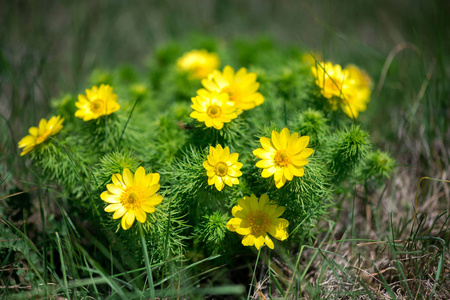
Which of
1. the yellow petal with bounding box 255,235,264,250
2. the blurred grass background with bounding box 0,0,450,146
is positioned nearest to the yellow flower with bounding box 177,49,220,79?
the blurred grass background with bounding box 0,0,450,146

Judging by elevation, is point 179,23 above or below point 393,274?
above

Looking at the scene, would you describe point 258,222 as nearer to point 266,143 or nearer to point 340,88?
point 266,143

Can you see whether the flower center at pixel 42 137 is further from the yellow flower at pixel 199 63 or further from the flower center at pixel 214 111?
the yellow flower at pixel 199 63

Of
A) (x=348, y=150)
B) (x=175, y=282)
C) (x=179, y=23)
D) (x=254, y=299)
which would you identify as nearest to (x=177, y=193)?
Result: (x=175, y=282)

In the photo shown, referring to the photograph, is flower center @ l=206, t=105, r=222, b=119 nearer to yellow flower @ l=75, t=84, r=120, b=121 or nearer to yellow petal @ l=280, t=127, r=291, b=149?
yellow petal @ l=280, t=127, r=291, b=149

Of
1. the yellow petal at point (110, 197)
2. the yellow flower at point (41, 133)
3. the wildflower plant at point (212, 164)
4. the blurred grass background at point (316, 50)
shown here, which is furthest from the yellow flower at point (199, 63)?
the yellow petal at point (110, 197)

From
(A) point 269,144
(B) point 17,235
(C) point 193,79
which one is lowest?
(B) point 17,235

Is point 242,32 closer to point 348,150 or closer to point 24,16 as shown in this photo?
point 24,16

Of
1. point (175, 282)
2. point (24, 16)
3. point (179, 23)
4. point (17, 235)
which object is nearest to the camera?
point (175, 282)

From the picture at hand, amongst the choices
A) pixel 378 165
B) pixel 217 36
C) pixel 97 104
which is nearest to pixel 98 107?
pixel 97 104
